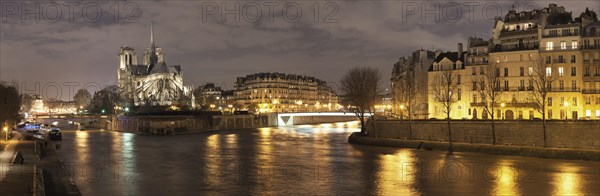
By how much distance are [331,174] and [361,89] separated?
28416mm

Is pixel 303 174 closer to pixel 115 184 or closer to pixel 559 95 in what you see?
pixel 115 184

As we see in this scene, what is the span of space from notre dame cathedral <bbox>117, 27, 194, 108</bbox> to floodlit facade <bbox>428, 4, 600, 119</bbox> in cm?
7139

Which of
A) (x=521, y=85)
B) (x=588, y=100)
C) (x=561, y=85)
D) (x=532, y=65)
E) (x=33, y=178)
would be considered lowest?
(x=33, y=178)

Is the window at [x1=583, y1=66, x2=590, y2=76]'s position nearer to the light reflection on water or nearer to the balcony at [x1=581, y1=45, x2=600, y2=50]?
the balcony at [x1=581, y1=45, x2=600, y2=50]

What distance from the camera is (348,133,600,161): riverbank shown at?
3191cm

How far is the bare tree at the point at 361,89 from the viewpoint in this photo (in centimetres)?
5412

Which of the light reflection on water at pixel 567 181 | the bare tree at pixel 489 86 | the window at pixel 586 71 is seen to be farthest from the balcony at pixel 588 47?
the light reflection on water at pixel 567 181

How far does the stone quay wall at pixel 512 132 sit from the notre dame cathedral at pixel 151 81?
7783cm

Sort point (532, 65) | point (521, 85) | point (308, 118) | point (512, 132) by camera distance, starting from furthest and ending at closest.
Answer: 1. point (308, 118)
2. point (521, 85)
3. point (532, 65)
4. point (512, 132)

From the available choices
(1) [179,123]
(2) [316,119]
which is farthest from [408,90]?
(2) [316,119]

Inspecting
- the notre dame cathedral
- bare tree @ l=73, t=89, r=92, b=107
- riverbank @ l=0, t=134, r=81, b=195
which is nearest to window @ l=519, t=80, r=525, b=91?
riverbank @ l=0, t=134, r=81, b=195

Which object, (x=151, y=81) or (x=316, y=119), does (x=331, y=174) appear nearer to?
(x=316, y=119)

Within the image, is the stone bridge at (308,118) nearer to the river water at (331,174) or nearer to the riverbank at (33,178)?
the river water at (331,174)

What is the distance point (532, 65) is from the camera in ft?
160
